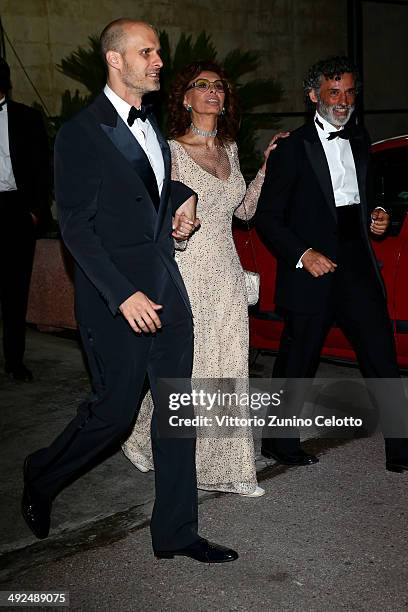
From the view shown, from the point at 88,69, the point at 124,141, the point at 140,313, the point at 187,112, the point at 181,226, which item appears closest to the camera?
the point at 140,313

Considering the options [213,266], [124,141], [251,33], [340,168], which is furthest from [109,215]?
[251,33]

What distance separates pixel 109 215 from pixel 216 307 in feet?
3.36

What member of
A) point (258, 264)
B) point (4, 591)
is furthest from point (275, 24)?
point (4, 591)

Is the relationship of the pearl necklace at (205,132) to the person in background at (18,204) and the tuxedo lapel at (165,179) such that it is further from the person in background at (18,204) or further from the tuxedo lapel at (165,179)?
the person in background at (18,204)

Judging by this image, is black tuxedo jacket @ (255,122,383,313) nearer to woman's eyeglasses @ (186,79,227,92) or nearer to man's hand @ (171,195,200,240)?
woman's eyeglasses @ (186,79,227,92)

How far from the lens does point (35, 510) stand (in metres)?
3.80

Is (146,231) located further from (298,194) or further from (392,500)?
(392,500)

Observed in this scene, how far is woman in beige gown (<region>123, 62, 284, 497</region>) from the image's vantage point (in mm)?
4211

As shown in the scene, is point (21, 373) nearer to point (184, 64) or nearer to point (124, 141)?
point (124, 141)

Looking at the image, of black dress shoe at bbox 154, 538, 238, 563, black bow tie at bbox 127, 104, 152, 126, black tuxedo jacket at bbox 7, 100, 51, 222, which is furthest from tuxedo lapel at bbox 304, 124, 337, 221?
black tuxedo jacket at bbox 7, 100, 51, 222

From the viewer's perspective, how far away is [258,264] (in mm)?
6324

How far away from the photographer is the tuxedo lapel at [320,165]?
4.41 metres

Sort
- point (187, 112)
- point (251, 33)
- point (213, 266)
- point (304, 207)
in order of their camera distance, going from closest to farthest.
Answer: point (213, 266) < point (187, 112) < point (304, 207) < point (251, 33)

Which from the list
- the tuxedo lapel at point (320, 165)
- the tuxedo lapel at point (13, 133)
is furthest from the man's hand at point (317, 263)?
the tuxedo lapel at point (13, 133)
